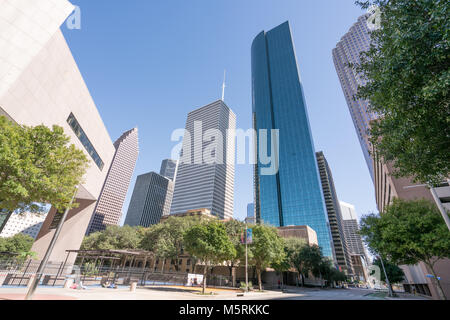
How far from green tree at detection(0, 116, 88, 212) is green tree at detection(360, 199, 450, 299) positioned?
32225mm

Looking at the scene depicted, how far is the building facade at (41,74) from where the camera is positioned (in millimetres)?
17719

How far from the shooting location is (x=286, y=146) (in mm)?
127188

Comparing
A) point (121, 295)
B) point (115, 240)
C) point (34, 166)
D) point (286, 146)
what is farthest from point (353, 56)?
point (121, 295)

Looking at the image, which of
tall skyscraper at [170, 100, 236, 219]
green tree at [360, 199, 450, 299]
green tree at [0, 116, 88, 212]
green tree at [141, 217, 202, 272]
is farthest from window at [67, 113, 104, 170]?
tall skyscraper at [170, 100, 236, 219]

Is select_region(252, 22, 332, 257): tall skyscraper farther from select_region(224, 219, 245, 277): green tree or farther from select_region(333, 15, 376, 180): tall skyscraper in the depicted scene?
Result: select_region(224, 219, 245, 277): green tree

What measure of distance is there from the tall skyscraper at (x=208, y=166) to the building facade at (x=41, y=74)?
420 feet

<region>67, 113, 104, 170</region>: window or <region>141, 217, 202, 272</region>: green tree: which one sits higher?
<region>67, 113, 104, 170</region>: window

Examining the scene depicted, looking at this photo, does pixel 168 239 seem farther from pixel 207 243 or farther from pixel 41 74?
pixel 41 74

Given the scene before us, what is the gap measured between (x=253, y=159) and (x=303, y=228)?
78314mm

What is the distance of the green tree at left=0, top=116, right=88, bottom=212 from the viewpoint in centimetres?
1278

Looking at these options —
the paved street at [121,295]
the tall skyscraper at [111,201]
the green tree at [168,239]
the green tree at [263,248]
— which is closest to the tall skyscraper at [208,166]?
the tall skyscraper at [111,201]

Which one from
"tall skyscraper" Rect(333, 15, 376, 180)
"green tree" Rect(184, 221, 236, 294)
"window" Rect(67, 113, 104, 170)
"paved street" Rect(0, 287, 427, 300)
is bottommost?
"paved street" Rect(0, 287, 427, 300)
